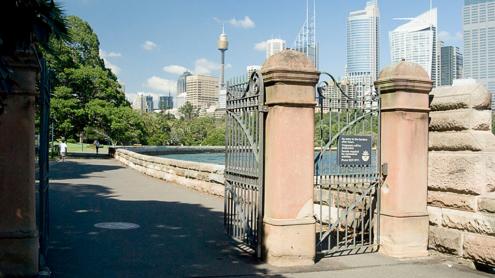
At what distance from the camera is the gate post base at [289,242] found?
7.59m

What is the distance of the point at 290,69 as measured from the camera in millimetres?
7707

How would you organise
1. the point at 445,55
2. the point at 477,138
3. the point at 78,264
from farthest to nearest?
the point at 445,55 → the point at 477,138 → the point at 78,264

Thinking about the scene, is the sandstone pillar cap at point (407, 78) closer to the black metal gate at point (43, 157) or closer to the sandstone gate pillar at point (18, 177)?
the black metal gate at point (43, 157)

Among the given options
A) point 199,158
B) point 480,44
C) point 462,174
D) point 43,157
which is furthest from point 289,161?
point 480,44

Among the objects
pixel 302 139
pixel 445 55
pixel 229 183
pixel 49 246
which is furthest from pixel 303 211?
pixel 445 55

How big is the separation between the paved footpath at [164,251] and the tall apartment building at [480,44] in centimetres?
7746

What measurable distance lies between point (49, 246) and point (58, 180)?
13.2m

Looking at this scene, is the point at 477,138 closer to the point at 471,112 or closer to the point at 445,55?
the point at 471,112

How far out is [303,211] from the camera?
777 centimetres

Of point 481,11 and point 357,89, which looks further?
point 481,11

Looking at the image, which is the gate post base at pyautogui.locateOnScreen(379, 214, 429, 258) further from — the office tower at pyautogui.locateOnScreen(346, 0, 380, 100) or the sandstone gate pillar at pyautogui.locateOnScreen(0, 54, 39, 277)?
the office tower at pyautogui.locateOnScreen(346, 0, 380, 100)

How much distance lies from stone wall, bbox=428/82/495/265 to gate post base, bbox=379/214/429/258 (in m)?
0.21

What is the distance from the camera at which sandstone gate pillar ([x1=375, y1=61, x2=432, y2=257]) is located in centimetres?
841

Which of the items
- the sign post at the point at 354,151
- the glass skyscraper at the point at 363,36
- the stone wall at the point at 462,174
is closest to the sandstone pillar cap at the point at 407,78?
the stone wall at the point at 462,174
